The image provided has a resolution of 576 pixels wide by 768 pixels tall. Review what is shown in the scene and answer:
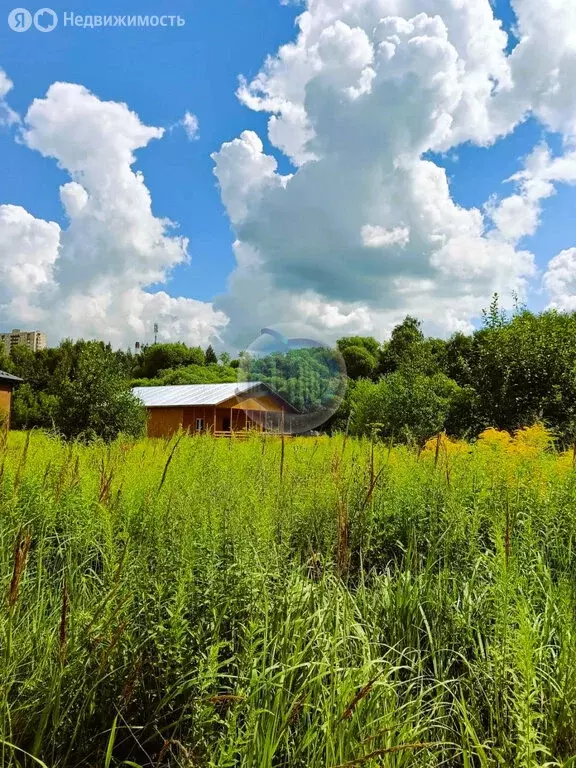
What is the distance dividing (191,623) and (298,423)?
12.7m

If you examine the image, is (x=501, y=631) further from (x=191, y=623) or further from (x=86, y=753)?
(x=86, y=753)

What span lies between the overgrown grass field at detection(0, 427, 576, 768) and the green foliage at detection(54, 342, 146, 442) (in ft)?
41.7

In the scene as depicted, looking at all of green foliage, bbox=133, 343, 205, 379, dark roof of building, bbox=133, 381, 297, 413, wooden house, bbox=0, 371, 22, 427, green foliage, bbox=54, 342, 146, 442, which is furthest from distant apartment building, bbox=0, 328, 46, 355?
green foliage, bbox=54, 342, 146, 442

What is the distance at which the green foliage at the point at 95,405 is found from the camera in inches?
614

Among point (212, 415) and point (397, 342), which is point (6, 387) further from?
point (397, 342)

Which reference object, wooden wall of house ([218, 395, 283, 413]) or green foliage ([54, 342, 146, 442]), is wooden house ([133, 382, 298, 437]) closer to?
wooden wall of house ([218, 395, 283, 413])

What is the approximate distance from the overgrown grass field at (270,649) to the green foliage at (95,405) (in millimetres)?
12716

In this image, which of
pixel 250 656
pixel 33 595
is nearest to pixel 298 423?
pixel 33 595

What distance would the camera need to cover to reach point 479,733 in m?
2.01

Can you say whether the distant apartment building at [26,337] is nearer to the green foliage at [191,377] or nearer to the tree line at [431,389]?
the green foliage at [191,377]

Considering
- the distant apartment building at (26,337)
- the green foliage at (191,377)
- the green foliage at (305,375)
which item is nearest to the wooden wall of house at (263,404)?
the green foliage at (305,375)

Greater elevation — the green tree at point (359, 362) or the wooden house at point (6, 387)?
the green tree at point (359, 362)

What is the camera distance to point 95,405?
51.3 ft

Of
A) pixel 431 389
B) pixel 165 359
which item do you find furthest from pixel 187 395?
pixel 165 359
